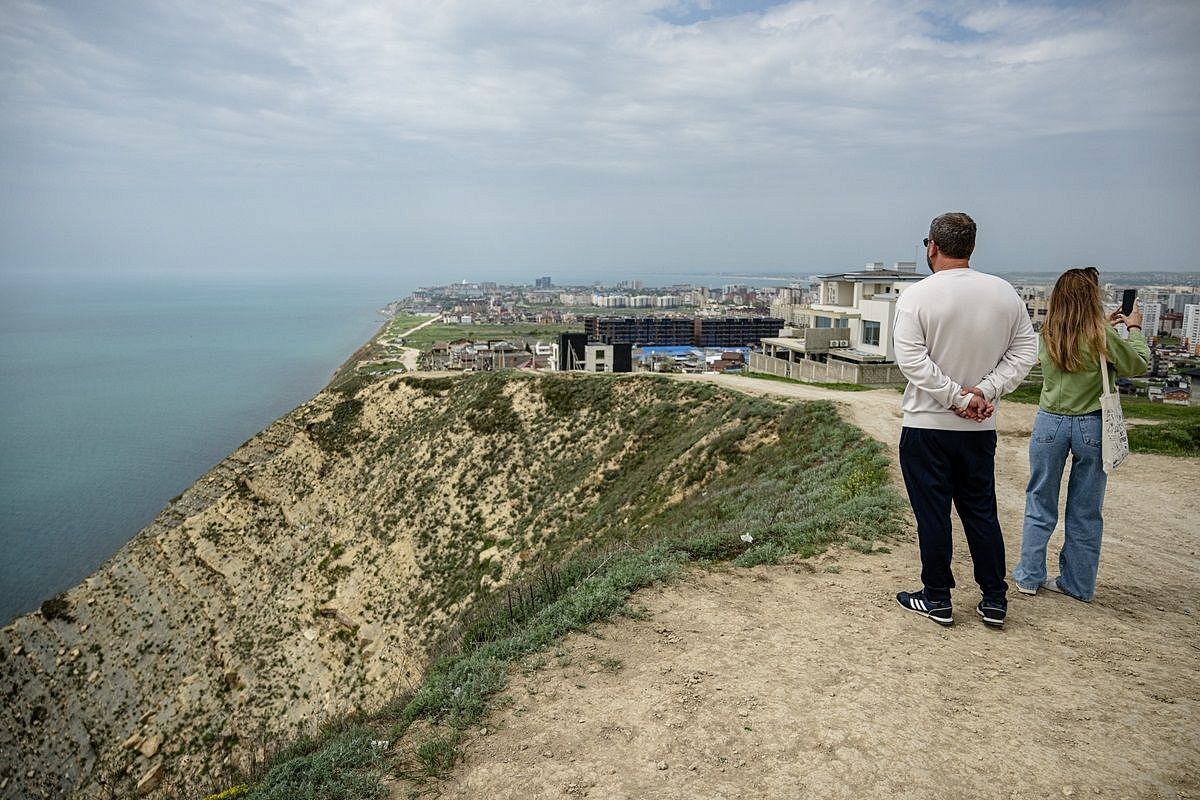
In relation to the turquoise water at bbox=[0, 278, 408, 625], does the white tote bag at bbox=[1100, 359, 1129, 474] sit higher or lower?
higher

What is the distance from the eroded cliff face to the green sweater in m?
11.2

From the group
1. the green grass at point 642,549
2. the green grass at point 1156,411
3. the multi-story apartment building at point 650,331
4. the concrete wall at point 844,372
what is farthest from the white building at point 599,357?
the multi-story apartment building at point 650,331

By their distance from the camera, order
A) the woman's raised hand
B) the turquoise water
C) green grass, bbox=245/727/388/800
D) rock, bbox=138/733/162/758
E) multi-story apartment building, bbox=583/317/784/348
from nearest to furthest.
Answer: green grass, bbox=245/727/388/800, the woman's raised hand, rock, bbox=138/733/162/758, the turquoise water, multi-story apartment building, bbox=583/317/784/348

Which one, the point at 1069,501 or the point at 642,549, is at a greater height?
the point at 1069,501

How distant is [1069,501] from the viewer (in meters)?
5.48

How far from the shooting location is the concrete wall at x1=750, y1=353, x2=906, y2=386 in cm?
2712

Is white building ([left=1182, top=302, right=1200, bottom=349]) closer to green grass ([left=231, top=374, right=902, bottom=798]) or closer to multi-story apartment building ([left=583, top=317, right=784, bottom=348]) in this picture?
multi-story apartment building ([left=583, top=317, right=784, bottom=348])

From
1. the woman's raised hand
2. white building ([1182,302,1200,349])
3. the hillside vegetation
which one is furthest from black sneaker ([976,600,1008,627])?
white building ([1182,302,1200,349])

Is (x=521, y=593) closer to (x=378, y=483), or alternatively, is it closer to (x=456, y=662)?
(x=456, y=662)

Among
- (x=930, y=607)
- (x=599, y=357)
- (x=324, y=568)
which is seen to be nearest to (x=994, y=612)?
(x=930, y=607)

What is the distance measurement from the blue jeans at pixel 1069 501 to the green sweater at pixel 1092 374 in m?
0.11

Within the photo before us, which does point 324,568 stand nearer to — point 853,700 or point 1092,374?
point 853,700

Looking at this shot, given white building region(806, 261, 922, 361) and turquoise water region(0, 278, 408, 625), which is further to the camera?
turquoise water region(0, 278, 408, 625)

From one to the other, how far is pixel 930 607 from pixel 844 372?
964 inches
